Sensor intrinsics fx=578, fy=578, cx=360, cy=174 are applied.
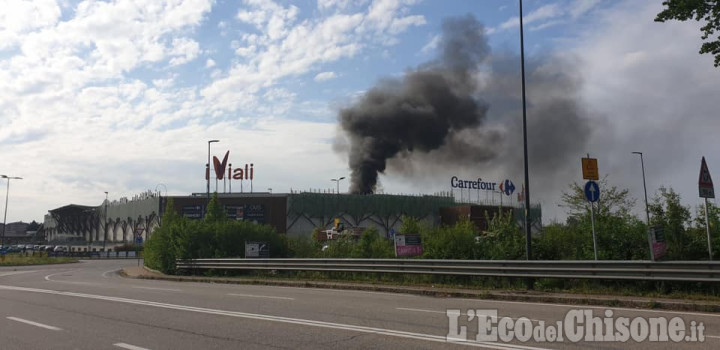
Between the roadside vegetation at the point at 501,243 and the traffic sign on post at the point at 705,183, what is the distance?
1962 millimetres

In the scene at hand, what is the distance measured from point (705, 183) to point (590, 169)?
102 inches

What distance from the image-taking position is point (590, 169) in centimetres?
1440

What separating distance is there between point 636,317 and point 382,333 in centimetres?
476

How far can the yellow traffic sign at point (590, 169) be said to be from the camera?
561 inches

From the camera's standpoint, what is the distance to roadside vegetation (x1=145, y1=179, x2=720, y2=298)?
Answer: 14336mm

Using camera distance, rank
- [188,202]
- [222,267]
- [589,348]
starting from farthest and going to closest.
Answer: [188,202] < [222,267] < [589,348]

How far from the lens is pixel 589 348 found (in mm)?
7082

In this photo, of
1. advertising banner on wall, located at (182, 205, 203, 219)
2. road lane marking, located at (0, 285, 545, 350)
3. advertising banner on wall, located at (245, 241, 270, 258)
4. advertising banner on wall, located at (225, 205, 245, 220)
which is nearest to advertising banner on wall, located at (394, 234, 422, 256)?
advertising banner on wall, located at (245, 241, 270, 258)

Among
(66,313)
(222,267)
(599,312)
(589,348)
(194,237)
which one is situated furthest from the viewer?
→ (194,237)

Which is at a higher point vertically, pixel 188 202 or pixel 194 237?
pixel 188 202

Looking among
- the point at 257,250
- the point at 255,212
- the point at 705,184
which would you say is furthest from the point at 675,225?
the point at 255,212

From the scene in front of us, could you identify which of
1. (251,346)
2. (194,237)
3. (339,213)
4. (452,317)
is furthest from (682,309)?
(339,213)

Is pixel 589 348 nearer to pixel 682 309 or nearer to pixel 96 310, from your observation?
pixel 682 309

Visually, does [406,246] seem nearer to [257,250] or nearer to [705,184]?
[257,250]
